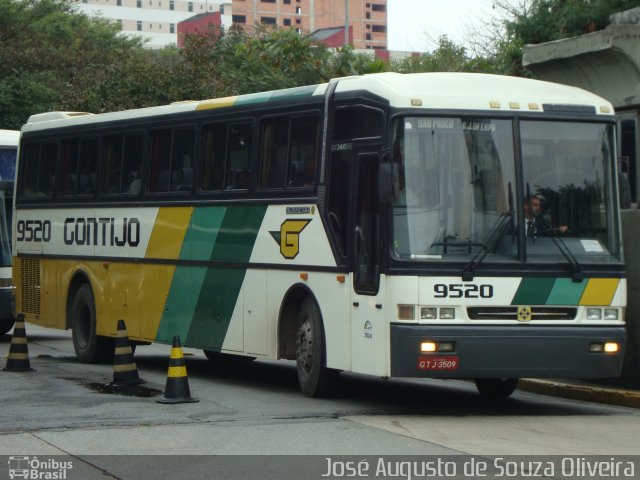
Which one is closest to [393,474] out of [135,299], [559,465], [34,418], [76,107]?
[559,465]

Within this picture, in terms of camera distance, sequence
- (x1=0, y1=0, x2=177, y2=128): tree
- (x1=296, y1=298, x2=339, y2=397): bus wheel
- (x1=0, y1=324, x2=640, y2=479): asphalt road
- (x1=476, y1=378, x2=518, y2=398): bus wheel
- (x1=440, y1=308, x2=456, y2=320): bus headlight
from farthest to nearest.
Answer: (x1=0, y1=0, x2=177, y2=128): tree < (x1=476, y1=378, x2=518, y2=398): bus wheel < (x1=296, y1=298, x2=339, y2=397): bus wheel < (x1=440, y1=308, x2=456, y2=320): bus headlight < (x1=0, y1=324, x2=640, y2=479): asphalt road

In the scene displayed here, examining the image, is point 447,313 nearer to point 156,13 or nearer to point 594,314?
point 594,314

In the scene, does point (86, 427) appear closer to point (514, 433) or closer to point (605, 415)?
point (514, 433)

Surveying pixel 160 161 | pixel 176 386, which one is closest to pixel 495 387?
pixel 176 386

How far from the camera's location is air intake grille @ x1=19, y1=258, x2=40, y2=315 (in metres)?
20.2

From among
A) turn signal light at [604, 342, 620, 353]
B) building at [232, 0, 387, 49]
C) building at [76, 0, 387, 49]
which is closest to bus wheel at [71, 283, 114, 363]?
turn signal light at [604, 342, 620, 353]

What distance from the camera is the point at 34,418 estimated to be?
39.1 ft

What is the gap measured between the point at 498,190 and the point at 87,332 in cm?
830

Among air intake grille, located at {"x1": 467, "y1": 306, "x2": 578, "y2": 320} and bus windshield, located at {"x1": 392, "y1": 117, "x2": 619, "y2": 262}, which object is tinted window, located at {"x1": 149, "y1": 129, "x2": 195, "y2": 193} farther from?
air intake grille, located at {"x1": 467, "y1": 306, "x2": 578, "y2": 320}

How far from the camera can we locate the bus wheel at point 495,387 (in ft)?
46.7

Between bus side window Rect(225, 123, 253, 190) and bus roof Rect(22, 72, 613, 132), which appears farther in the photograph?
bus side window Rect(225, 123, 253, 190)

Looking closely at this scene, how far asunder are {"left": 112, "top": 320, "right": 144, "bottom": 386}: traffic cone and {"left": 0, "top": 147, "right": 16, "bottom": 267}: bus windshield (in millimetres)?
8864

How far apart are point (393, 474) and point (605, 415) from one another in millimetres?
4596

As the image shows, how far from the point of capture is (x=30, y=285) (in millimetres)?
20312
